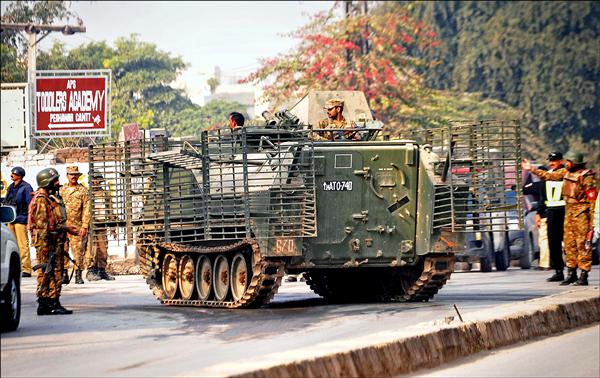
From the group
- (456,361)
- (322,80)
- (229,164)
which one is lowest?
(456,361)

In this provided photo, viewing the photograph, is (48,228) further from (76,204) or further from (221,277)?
(76,204)

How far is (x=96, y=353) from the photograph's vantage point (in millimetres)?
12680

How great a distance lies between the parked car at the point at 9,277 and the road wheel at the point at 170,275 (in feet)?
19.5

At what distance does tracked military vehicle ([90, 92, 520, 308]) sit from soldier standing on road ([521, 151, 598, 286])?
168cm

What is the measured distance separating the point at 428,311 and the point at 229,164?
3324 millimetres

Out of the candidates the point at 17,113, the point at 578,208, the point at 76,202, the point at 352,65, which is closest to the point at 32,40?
the point at 17,113

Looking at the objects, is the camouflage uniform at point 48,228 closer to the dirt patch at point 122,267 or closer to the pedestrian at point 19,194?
the pedestrian at point 19,194

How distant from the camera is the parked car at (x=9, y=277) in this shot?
1384 centimetres

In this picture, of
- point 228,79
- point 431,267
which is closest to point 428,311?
point 431,267

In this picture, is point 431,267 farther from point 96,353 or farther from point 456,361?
point 96,353

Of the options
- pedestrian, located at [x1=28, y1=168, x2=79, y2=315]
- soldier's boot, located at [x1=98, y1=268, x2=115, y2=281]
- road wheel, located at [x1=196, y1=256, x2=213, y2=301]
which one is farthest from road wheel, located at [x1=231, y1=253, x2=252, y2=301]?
soldier's boot, located at [x1=98, y1=268, x2=115, y2=281]

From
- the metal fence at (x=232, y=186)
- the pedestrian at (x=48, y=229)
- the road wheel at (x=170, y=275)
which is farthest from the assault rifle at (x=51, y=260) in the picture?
the road wheel at (x=170, y=275)

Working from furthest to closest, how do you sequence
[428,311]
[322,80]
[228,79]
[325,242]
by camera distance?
[228,79], [322,80], [325,242], [428,311]

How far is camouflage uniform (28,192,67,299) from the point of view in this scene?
16.4 m
